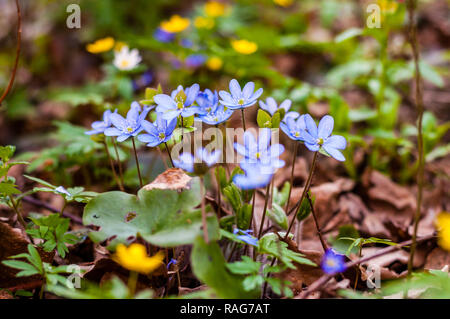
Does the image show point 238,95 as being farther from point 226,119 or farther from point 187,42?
point 187,42

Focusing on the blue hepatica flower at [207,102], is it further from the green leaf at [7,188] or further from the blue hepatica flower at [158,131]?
the green leaf at [7,188]

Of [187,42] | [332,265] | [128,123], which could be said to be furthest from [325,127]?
[187,42]

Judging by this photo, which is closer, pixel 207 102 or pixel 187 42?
pixel 207 102

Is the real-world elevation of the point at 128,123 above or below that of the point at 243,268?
above

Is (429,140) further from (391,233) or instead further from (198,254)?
(198,254)

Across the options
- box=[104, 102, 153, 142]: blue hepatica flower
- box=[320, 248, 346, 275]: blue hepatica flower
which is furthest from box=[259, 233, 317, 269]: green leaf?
box=[104, 102, 153, 142]: blue hepatica flower

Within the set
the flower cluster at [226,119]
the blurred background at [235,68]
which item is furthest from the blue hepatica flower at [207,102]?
the blurred background at [235,68]
